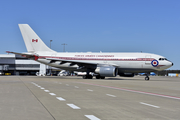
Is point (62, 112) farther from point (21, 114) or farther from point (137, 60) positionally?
point (137, 60)

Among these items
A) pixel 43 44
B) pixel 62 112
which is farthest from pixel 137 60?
pixel 62 112

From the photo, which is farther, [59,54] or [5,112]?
[59,54]

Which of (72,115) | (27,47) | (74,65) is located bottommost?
(72,115)

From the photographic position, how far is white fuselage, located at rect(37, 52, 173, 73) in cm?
3925

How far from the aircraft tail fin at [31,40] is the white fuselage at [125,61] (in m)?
4.26

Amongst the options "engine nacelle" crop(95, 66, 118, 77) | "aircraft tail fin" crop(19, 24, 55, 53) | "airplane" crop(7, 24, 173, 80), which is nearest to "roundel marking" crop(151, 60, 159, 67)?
"airplane" crop(7, 24, 173, 80)

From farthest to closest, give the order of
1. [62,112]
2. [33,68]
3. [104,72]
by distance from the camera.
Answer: [33,68] → [104,72] → [62,112]

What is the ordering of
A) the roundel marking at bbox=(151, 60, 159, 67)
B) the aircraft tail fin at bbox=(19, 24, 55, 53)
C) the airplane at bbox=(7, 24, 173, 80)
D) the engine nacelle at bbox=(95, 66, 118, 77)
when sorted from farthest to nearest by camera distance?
the aircraft tail fin at bbox=(19, 24, 55, 53) → the airplane at bbox=(7, 24, 173, 80) → the roundel marking at bbox=(151, 60, 159, 67) → the engine nacelle at bbox=(95, 66, 118, 77)

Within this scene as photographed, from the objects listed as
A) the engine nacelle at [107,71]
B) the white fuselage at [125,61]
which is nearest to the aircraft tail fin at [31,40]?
the white fuselage at [125,61]

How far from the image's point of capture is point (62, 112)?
7859 mm

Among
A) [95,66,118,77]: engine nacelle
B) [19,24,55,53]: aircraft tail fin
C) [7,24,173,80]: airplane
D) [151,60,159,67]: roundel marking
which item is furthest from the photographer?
[19,24,55,53]: aircraft tail fin

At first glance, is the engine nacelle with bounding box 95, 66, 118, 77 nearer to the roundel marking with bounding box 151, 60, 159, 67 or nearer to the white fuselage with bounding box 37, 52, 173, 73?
the white fuselage with bounding box 37, 52, 173, 73

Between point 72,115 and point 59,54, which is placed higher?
point 59,54

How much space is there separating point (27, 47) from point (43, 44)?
3.12 meters
